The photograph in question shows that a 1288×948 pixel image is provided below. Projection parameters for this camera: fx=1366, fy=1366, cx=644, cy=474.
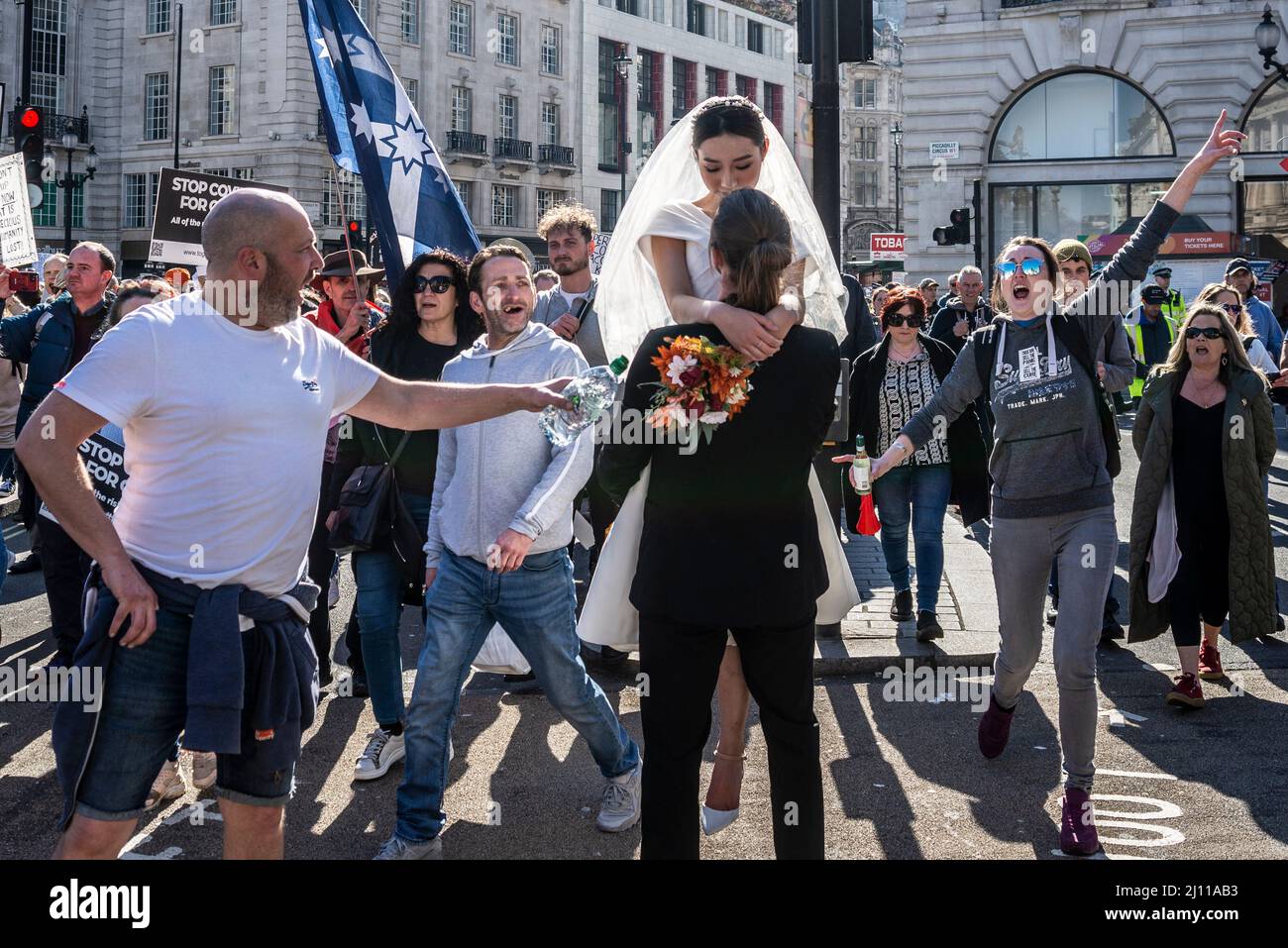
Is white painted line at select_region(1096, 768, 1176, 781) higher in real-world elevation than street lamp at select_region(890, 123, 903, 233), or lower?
lower

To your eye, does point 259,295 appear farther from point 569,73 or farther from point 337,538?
point 569,73

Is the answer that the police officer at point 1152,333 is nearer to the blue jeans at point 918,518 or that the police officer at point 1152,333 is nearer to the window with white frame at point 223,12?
the blue jeans at point 918,518

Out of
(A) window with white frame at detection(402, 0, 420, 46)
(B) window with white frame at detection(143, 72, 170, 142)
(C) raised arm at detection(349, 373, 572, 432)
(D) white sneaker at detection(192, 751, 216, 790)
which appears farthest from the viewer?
(A) window with white frame at detection(402, 0, 420, 46)

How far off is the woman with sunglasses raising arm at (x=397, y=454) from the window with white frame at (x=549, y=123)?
53.2m

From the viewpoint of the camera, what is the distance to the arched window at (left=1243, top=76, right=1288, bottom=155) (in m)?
31.5

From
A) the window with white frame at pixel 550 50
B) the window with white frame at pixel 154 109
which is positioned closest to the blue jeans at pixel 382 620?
the window with white frame at pixel 154 109

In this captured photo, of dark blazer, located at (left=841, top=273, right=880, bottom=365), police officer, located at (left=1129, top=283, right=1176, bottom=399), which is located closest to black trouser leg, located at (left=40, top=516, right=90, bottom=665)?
dark blazer, located at (left=841, top=273, right=880, bottom=365)

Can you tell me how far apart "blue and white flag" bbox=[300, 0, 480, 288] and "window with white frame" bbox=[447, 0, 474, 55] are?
47.2 metres

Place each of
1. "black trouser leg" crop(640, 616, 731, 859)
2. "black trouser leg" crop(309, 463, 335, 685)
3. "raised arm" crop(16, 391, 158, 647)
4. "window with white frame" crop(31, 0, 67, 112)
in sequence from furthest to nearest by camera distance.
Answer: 1. "window with white frame" crop(31, 0, 67, 112)
2. "black trouser leg" crop(309, 463, 335, 685)
3. "black trouser leg" crop(640, 616, 731, 859)
4. "raised arm" crop(16, 391, 158, 647)

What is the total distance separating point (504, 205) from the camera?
5559 cm

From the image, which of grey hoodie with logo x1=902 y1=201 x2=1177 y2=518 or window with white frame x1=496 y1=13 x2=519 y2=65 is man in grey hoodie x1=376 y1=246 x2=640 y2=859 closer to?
grey hoodie with logo x1=902 y1=201 x2=1177 y2=518

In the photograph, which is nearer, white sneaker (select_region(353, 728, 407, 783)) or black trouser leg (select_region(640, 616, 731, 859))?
black trouser leg (select_region(640, 616, 731, 859))

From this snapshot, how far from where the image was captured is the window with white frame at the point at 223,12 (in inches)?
1849
